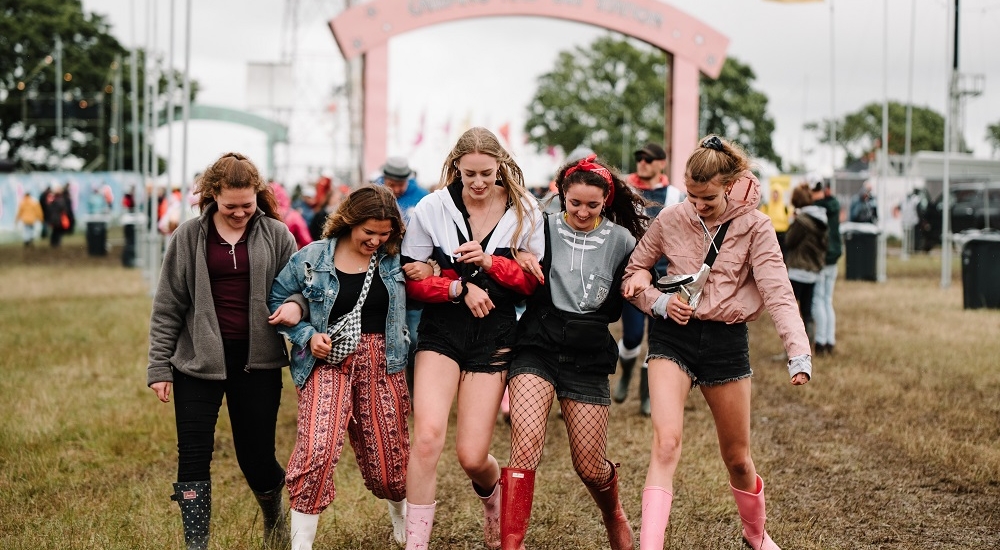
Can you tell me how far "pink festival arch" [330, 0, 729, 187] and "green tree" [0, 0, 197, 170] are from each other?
4189 centimetres

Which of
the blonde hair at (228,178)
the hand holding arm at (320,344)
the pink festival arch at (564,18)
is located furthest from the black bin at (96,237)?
the hand holding arm at (320,344)

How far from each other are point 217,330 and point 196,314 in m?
0.11

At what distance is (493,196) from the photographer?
4.77 m

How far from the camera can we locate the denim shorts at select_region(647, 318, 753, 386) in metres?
4.54

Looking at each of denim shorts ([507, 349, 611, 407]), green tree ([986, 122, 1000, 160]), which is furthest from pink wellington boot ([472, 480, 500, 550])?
green tree ([986, 122, 1000, 160])

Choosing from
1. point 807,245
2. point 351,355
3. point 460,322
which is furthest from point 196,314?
point 807,245

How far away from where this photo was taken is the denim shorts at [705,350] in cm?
454

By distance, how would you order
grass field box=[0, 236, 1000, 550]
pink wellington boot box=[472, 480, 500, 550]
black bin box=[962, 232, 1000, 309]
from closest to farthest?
pink wellington boot box=[472, 480, 500, 550], grass field box=[0, 236, 1000, 550], black bin box=[962, 232, 1000, 309]

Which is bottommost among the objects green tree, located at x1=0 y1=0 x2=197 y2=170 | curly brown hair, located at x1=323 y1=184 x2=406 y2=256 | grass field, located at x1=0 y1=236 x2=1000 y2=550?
grass field, located at x1=0 y1=236 x2=1000 y2=550

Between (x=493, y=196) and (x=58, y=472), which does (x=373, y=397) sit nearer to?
(x=493, y=196)

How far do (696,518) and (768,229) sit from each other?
6.18 ft

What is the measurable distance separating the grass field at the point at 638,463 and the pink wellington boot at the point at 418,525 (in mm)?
725

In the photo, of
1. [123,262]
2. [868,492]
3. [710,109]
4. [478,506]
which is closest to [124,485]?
[478,506]

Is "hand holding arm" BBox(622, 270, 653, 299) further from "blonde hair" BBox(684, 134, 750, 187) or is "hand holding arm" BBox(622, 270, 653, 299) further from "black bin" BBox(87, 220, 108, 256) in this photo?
"black bin" BBox(87, 220, 108, 256)
